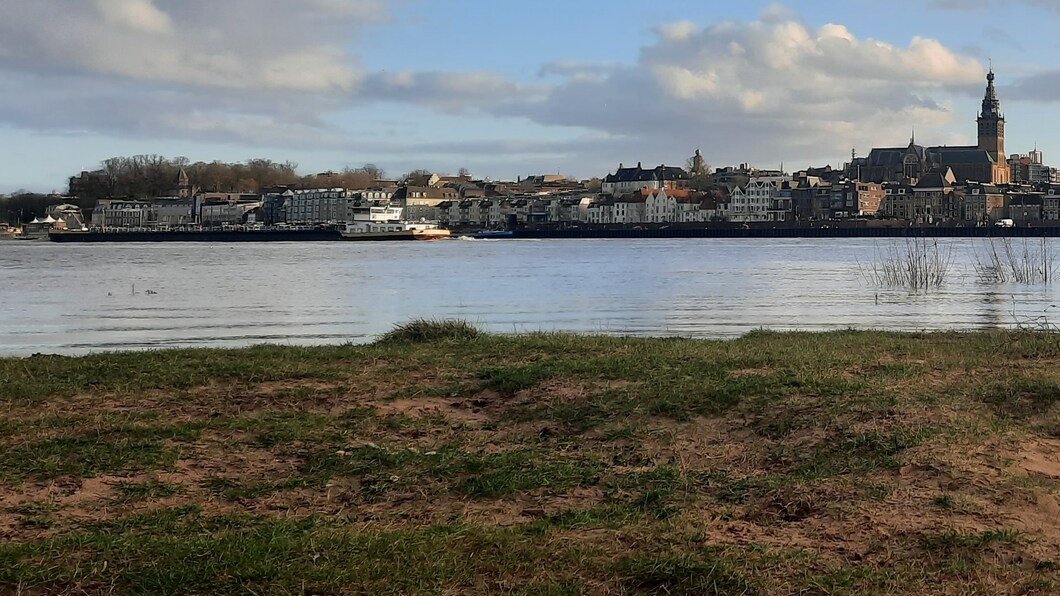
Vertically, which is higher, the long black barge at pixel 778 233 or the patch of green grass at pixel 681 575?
the long black barge at pixel 778 233

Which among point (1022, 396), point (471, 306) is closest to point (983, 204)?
point (471, 306)

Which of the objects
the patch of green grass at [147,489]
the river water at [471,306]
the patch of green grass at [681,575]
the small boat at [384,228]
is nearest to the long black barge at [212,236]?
the small boat at [384,228]

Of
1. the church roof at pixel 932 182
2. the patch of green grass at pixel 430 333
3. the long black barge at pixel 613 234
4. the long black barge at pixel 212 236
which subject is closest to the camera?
the patch of green grass at pixel 430 333

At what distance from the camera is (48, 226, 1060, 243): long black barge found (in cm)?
15425

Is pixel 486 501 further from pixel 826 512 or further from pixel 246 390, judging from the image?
pixel 246 390

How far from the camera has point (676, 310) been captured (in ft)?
85.7

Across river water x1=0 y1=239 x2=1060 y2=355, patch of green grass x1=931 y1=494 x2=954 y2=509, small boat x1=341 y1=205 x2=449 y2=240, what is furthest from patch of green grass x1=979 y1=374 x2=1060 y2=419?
small boat x1=341 y1=205 x2=449 y2=240

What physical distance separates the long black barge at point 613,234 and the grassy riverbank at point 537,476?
488 ft

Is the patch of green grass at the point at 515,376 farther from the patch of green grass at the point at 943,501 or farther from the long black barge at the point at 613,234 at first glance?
the long black barge at the point at 613,234

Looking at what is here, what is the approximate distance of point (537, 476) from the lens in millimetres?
7047

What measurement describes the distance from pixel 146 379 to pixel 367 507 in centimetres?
461

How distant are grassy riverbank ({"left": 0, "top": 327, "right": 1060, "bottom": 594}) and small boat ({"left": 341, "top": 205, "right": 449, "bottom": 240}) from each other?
144 m

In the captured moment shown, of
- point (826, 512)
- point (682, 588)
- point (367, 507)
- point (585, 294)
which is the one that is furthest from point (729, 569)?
point (585, 294)

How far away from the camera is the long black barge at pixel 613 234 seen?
154250 mm
